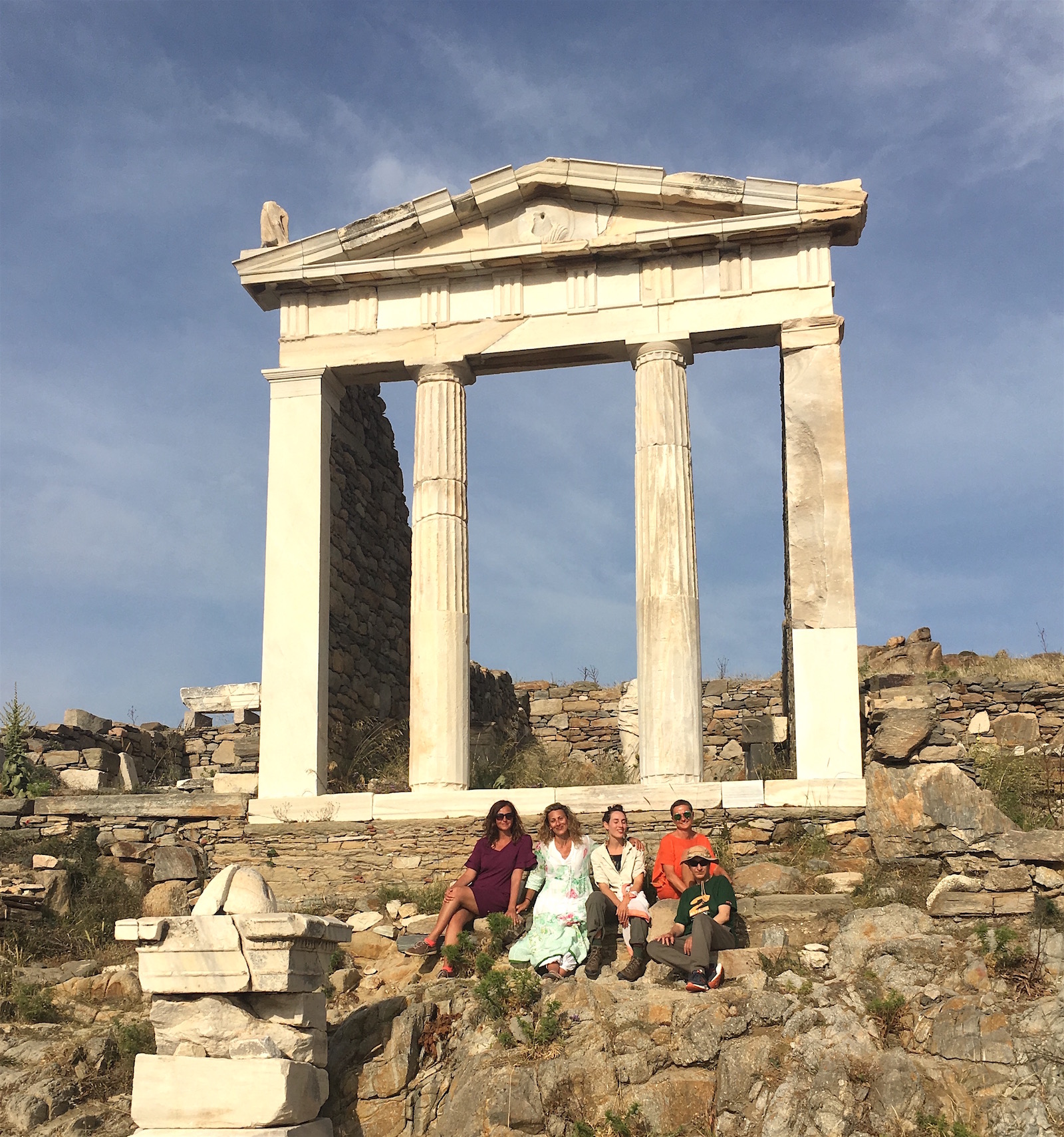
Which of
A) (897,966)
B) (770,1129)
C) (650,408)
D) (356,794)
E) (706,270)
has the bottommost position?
(770,1129)

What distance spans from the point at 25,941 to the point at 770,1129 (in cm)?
698

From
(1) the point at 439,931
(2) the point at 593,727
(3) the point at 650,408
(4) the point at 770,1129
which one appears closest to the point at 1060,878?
(4) the point at 770,1129

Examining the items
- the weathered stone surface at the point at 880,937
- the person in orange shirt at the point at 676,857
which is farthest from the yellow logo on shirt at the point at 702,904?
the weathered stone surface at the point at 880,937

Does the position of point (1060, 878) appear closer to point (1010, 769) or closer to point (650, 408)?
point (1010, 769)

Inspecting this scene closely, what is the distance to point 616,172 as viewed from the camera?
606 inches

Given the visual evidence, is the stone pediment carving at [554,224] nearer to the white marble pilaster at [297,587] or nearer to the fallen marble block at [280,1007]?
the white marble pilaster at [297,587]

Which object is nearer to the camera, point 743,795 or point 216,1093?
point 216,1093

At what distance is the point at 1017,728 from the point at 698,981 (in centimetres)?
831

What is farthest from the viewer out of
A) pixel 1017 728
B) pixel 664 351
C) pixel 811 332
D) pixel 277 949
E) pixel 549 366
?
pixel 1017 728

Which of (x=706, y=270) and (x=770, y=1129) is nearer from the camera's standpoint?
(x=770, y=1129)

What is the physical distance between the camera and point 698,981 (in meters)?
9.94

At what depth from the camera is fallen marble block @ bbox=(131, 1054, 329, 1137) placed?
8656 mm

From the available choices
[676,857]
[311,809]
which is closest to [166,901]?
[311,809]

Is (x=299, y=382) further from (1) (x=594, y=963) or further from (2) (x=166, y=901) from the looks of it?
(1) (x=594, y=963)
